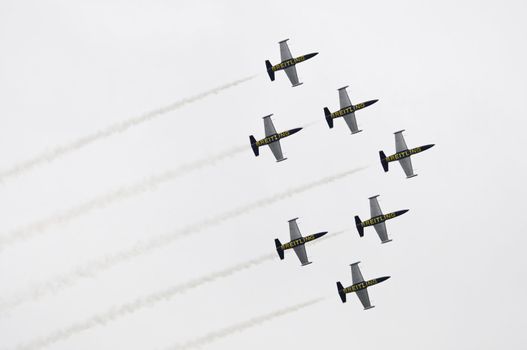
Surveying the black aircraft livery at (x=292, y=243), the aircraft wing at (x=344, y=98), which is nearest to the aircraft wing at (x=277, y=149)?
the aircraft wing at (x=344, y=98)

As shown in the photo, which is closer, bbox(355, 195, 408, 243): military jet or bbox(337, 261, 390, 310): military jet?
bbox(355, 195, 408, 243): military jet

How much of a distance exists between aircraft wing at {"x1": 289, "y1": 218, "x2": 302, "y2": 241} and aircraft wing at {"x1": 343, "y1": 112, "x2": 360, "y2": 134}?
13.6 meters

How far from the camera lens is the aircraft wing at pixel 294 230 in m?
143

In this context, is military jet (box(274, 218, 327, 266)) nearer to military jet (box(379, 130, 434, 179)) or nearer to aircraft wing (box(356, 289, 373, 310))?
aircraft wing (box(356, 289, 373, 310))

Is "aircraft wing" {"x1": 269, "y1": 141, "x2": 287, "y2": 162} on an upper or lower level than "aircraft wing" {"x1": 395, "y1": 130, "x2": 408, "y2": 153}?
upper

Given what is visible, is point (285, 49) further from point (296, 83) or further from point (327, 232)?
point (327, 232)

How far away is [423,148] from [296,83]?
18.1 meters

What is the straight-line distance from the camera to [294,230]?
143000mm

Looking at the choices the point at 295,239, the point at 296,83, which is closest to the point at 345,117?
the point at 296,83

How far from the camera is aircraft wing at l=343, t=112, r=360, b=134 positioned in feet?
475

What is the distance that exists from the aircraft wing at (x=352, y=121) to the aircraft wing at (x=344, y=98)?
4.18ft

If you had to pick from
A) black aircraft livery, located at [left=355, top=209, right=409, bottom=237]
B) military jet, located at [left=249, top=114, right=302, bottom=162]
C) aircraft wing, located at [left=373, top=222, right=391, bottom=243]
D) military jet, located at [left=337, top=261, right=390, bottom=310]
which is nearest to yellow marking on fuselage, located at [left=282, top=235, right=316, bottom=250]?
black aircraft livery, located at [left=355, top=209, right=409, bottom=237]

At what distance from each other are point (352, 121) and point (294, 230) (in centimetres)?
1543

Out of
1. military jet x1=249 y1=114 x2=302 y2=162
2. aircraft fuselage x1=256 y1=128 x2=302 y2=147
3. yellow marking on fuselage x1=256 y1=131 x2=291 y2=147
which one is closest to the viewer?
yellow marking on fuselage x1=256 y1=131 x2=291 y2=147
